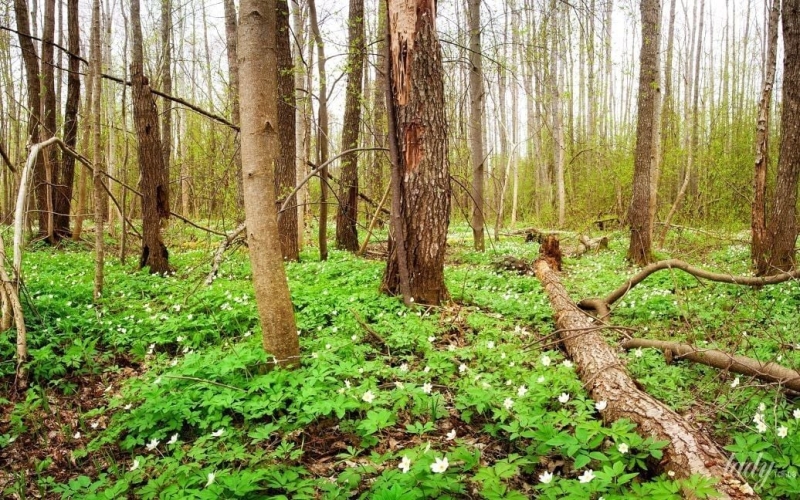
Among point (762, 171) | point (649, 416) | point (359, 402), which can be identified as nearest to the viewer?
point (649, 416)

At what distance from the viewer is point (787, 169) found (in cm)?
620

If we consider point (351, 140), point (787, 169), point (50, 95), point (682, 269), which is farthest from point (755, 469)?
point (50, 95)

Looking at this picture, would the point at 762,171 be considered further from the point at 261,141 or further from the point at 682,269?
the point at 261,141

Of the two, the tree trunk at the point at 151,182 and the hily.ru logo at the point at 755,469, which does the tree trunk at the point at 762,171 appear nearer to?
the hily.ru logo at the point at 755,469

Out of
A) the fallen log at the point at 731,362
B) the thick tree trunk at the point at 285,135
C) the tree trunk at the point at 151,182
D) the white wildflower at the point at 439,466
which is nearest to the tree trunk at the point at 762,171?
the fallen log at the point at 731,362

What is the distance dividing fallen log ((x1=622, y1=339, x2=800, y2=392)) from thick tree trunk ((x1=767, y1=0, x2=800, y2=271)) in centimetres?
349

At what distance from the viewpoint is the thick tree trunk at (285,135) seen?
8.19 metres

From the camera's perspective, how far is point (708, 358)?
333 centimetres

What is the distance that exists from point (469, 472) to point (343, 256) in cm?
638

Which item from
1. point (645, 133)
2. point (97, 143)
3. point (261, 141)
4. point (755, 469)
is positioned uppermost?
point (645, 133)

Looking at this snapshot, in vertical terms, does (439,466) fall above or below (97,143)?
below

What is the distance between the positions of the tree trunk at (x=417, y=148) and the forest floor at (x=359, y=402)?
529mm

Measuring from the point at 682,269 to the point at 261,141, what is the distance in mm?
4042

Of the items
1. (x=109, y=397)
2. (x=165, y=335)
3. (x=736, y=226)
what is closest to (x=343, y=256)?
(x=165, y=335)
